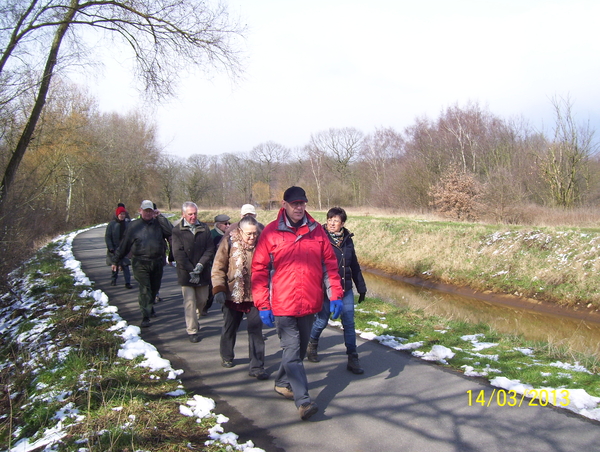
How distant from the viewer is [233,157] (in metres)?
76.3

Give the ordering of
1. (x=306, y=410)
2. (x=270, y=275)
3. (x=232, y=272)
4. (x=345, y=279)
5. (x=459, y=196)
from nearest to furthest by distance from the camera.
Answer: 1. (x=306, y=410)
2. (x=270, y=275)
3. (x=232, y=272)
4. (x=345, y=279)
5. (x=459, y=196)

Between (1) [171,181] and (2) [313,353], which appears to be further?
(1) [171,181]

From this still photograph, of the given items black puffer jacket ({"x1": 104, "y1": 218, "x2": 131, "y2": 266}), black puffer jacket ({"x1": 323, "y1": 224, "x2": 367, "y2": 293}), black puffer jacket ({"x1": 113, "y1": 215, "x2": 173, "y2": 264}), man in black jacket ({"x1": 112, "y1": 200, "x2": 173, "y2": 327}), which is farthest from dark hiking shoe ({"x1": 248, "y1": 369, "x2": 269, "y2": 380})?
black puffer jacket ({"x1": 104, "y1": 218, "x2": 131, "y2": 266})

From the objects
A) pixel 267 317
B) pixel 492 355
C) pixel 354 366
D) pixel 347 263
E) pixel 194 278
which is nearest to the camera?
pixel 267 317

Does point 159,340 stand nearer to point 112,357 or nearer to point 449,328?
point 112,357

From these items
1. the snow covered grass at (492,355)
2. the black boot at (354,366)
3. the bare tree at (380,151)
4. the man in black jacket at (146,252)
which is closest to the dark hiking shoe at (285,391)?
the black boot at (354,366)

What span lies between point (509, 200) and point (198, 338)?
23478 millimetres

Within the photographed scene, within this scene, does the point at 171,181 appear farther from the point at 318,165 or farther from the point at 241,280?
the point at 241,280

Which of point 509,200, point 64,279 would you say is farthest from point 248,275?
point 509,200

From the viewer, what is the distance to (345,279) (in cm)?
553

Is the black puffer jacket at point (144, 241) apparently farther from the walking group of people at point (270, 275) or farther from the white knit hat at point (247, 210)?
the white knit hat at point (247, 210)

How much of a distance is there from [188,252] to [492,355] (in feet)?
15.1
